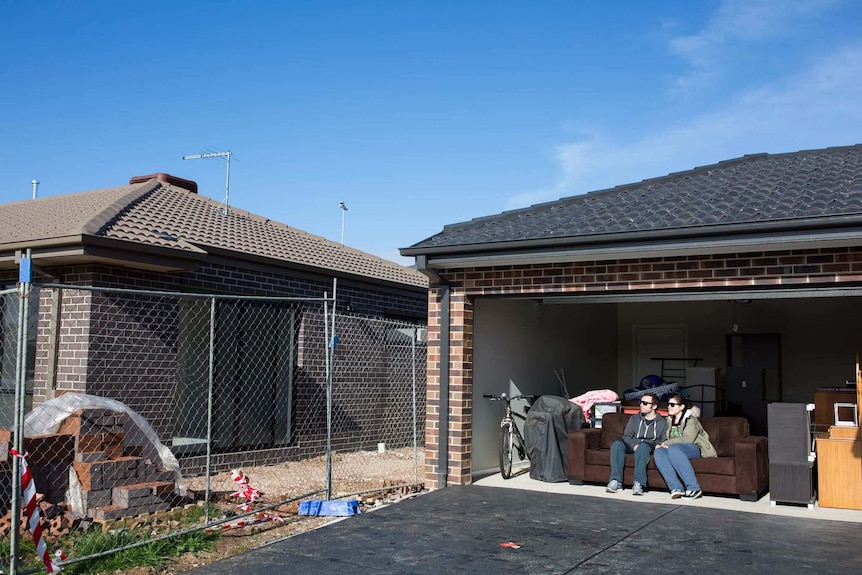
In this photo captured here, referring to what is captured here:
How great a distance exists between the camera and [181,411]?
1110 centimetres

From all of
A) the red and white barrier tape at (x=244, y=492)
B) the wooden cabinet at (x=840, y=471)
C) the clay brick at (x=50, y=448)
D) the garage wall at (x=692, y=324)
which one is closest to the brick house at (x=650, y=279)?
the garage wall at (x=692, y=324)

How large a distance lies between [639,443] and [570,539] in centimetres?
275

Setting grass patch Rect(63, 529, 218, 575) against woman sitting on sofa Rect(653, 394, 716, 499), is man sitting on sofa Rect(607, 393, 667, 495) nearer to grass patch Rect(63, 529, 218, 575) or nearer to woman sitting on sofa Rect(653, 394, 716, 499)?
woman sitting on sofa Rect(653, 394, 716, 499)

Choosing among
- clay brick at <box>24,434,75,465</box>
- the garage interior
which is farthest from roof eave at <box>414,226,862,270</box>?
clay brick at <box>24,434,75,465</box>

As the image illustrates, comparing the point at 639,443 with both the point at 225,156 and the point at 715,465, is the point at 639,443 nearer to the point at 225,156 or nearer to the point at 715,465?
the point at 715,465

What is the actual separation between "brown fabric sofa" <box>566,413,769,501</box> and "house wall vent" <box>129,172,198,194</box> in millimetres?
A: 9072

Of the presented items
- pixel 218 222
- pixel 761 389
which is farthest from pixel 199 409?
pixel 761 389

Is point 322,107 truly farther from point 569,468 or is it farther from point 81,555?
point 81,555

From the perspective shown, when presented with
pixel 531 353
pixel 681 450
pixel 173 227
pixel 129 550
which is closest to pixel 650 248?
pixel 681 450

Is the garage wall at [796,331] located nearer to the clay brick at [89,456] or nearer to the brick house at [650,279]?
the brick house at [650,279]

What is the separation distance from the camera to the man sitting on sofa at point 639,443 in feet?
28.9

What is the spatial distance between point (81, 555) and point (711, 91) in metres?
11.4

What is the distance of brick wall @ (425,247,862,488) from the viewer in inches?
297

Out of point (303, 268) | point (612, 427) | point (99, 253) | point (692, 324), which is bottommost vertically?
point (612, 427)
